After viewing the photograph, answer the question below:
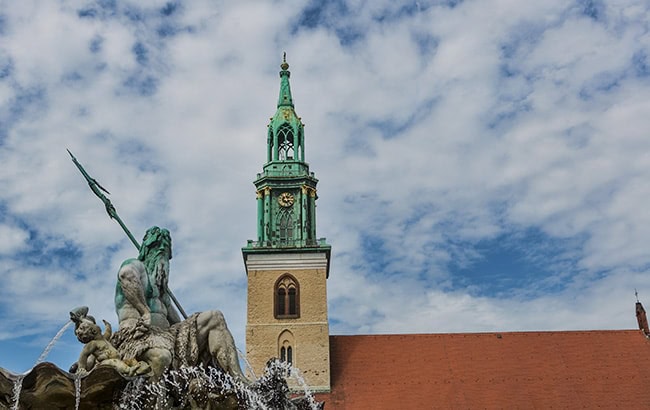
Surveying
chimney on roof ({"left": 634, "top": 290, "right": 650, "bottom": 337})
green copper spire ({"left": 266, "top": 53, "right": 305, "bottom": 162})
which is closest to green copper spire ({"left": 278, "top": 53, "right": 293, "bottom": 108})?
green copper spire ({"left": 266, "top": 53, "right": 305, "bottom": 162})

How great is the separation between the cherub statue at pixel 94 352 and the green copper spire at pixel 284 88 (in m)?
32.3

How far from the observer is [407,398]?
33.0 metres

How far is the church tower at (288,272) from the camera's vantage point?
33312 mm

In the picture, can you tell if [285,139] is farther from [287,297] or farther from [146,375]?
[146,375]

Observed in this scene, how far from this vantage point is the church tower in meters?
33.3

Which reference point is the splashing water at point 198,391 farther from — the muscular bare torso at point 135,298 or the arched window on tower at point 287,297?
the arched window on tower at point 287,297

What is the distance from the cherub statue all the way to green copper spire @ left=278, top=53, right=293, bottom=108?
32.3 meters

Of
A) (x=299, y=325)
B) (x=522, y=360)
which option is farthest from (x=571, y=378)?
(x=299, y=325)

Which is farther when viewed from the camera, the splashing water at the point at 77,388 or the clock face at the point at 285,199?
the clock face at the point at 285,199

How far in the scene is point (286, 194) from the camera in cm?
3684

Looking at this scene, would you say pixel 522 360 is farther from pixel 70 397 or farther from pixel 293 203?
pixel 70 397

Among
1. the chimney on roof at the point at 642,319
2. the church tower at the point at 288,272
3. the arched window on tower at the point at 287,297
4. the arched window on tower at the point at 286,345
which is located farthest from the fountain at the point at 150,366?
the chimney on roof at the point at 642,319

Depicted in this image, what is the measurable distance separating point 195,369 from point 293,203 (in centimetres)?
2855

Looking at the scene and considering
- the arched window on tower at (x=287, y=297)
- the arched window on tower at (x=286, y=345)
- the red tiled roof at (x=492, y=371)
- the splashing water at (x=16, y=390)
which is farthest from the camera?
the arched window on tower at (x=287, y=297)
